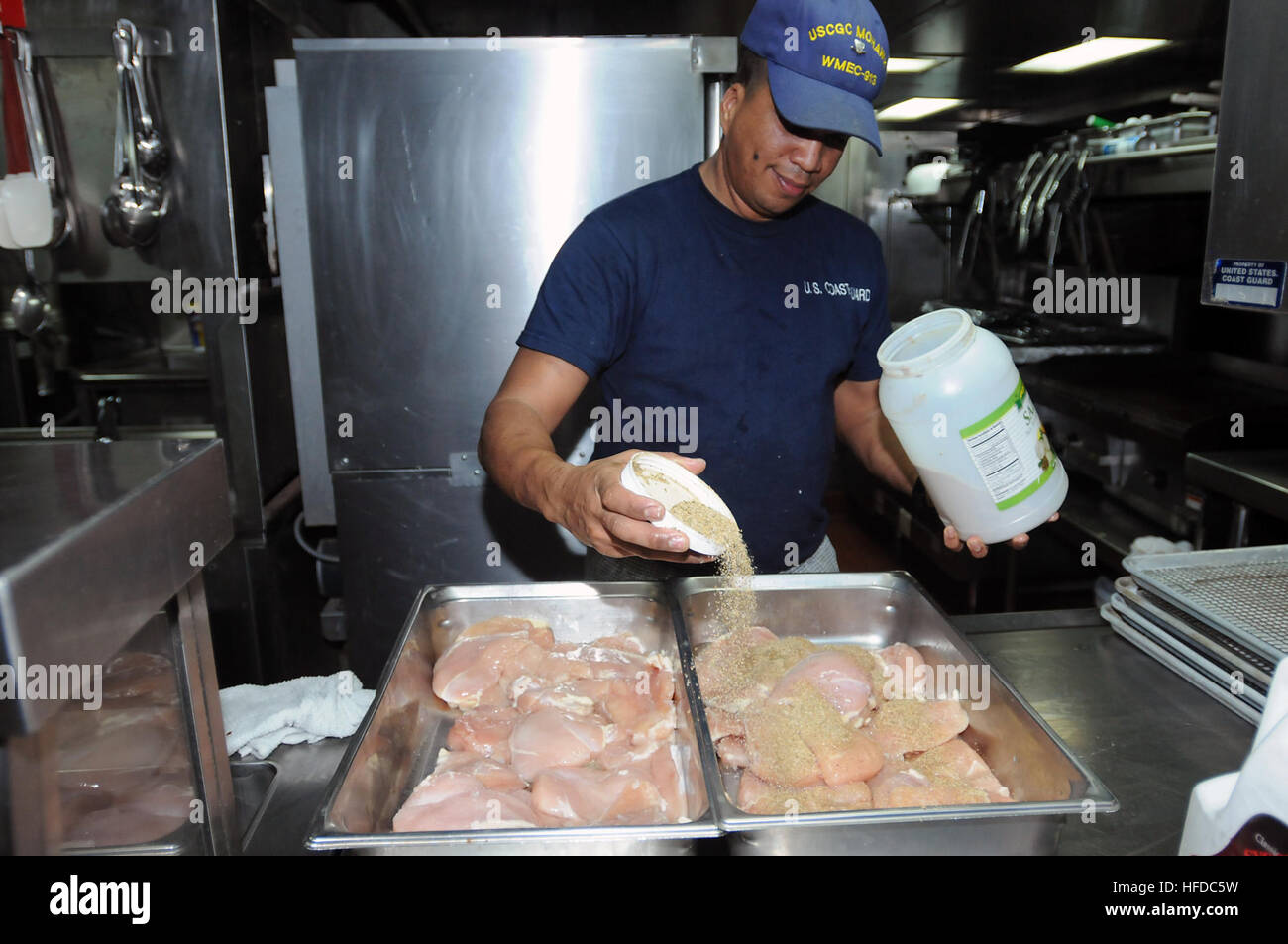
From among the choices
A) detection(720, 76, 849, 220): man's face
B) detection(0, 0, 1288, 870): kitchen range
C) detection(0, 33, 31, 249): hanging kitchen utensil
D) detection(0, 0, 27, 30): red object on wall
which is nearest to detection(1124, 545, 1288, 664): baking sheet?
detection(0, 0, 1288, 870): kitchen range

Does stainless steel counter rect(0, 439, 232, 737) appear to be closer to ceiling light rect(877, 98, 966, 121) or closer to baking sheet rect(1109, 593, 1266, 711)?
baking sheet rect(1109, 593, 1266, 711)

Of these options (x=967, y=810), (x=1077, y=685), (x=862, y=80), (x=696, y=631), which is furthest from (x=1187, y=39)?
(x=967, y=810)

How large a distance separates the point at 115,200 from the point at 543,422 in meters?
1.72

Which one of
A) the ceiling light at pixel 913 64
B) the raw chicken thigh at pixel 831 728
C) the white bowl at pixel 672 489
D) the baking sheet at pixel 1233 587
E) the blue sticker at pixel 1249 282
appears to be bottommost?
the raw chicken thigh at pixel 831 728

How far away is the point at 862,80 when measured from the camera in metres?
1.62

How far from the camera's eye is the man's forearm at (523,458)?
1.39 metres

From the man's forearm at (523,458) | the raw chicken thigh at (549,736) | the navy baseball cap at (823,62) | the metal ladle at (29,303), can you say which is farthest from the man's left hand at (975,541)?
the metal ladle at (29,303)

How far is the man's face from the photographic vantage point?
Result: 5.49 feet

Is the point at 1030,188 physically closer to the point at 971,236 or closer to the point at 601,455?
the point at 971,236

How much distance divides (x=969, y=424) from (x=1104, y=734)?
55cm

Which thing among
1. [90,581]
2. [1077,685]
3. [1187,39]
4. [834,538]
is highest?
[1187,39]

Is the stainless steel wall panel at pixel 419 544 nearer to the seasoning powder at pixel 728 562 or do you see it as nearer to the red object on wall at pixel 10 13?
the seasoning powder at pixel 728 562

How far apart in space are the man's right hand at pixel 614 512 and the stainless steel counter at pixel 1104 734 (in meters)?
0.47

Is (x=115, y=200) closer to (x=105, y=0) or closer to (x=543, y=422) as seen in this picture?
(x=105, y=0)
